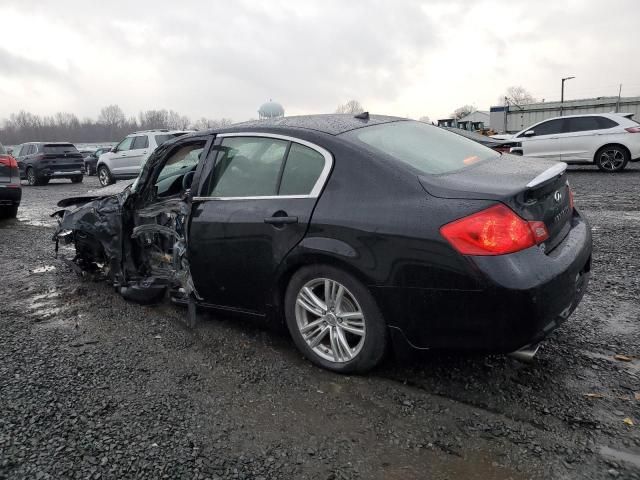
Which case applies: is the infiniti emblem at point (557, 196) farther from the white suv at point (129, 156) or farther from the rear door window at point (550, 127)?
the white suv at point (129, 156)

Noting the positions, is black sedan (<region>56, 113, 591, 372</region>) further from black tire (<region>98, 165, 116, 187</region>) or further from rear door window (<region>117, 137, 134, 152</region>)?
black tire (<region>98, 165, 116, 187</region>)

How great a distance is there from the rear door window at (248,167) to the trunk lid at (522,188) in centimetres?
103

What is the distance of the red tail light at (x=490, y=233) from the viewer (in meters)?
2.48

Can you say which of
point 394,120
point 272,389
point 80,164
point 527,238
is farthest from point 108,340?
point 80,164

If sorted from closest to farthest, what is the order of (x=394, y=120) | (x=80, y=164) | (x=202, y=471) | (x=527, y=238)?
1. (x=202, y=471)
2. (x=527, y=238)
3. (x=394, y=120)
4. (x=80, y=164)

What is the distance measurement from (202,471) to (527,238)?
1895mm

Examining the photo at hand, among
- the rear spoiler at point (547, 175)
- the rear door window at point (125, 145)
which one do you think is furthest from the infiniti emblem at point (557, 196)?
the rear door window at point (125, 145)

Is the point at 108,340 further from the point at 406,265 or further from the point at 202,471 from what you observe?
the point at 406,265

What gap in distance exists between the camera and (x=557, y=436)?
7.94 ft

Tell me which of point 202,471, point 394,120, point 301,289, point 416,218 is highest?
point 394,120

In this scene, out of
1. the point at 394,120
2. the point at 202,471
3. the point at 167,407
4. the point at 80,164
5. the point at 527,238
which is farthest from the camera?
the point at 80,164

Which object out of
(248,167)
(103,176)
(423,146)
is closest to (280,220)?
(248,167)

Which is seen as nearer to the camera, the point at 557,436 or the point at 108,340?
the point at 557,436

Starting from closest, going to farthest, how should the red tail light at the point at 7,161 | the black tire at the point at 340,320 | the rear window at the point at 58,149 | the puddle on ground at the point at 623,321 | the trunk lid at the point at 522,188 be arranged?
the trunk lid at the point at 522,188 < the black tire at the point at 340,320 < the puddle on ground at the point at 623,321 < the red tail light at the point at 7,161 < the rear window at the point at 58,149
